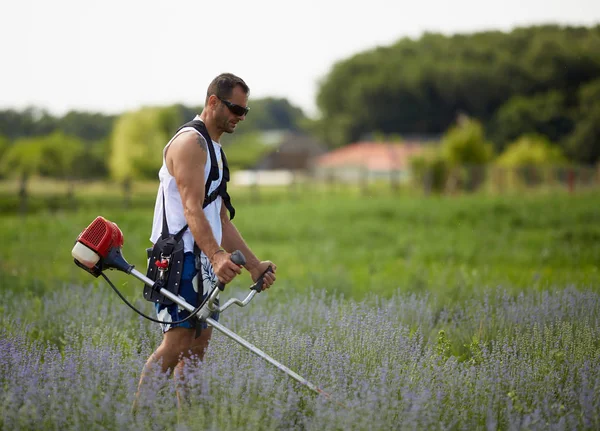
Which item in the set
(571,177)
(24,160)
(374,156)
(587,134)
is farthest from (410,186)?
(374,156)

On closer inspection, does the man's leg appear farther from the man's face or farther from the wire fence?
the wire fence

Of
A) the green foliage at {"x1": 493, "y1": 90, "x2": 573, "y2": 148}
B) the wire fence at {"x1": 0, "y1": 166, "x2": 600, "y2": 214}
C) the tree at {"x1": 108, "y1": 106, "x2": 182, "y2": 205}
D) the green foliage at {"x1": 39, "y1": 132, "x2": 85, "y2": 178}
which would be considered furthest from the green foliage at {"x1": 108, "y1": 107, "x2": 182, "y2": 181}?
the green foliage at {"x1": 493, "y1": 90, "x2": 573, "y2": 148}

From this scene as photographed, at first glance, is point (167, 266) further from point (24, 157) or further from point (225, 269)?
point (24, 157)

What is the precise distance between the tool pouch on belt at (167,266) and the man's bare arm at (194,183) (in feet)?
0.50

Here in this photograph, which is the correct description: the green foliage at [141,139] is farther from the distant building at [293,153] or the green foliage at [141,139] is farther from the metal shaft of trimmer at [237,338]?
the metal shaft of trimmer at [237,338]

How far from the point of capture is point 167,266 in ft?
14.0

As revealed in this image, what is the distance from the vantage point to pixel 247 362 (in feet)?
14.7

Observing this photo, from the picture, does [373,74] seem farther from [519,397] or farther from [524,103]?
[519,397]

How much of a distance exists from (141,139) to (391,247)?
5811 centimetres

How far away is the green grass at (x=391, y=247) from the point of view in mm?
10023

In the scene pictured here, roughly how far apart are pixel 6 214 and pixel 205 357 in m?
25.0

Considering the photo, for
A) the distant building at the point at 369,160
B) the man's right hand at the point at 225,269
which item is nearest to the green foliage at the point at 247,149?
the distant building at the point at 369,160

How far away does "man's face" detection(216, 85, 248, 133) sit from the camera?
4.36 m

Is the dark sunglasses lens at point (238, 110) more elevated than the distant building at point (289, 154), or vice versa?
the dark sunglasses lens at point (238, 110)
